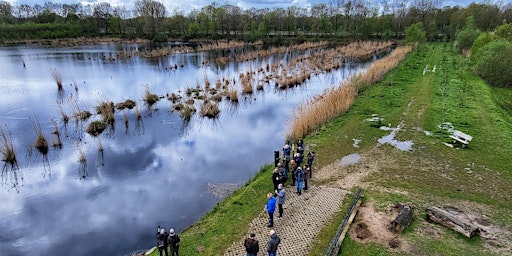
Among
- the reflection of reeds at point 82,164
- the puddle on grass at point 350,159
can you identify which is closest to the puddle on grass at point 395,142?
the puddle on grass at point 350,159

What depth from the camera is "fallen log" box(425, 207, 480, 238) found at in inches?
446

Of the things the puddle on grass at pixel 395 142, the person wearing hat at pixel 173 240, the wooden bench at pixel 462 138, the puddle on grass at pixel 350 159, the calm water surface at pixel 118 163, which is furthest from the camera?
the puddle on grass at pixel 395 142

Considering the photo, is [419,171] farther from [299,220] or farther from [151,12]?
[151,12]

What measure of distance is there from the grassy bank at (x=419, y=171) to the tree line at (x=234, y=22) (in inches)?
2328

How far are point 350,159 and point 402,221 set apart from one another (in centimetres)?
668

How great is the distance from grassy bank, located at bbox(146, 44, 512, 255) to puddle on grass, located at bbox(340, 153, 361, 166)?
389mm

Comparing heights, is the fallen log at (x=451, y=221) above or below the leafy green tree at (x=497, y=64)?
below

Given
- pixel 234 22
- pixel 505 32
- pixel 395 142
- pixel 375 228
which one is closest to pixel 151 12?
pixel 234 22

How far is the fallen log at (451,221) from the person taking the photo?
11.3m

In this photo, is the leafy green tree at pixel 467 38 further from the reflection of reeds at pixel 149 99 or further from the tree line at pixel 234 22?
the reflection of reeds at pixel 149 99

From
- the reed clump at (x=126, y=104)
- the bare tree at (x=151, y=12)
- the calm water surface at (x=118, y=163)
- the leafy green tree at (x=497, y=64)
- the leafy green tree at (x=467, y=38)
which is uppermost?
the bare tree at (x=151, y=12)

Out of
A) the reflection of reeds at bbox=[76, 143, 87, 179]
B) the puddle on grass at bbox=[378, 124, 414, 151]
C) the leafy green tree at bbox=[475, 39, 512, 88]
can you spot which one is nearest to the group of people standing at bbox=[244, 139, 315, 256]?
the puddle on grass at bbox=[378, 124, 414, 151]

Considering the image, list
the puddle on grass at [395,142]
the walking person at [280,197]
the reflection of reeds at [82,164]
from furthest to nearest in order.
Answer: the puddle on grass at [395,142] < the reflection of reeds at [82,164] < the walking person at [280,197]

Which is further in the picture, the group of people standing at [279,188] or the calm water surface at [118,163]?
the calm water surface at [118,163]
